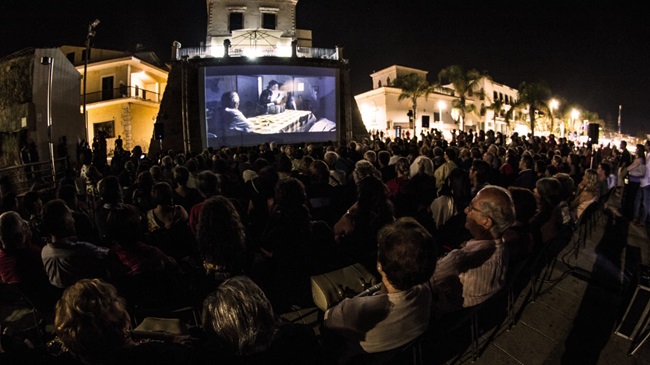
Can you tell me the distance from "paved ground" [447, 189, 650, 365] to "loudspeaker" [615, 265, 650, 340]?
0.06 meters

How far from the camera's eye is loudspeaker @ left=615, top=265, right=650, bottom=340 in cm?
284

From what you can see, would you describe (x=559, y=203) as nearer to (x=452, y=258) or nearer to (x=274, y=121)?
(x=452, y=258)

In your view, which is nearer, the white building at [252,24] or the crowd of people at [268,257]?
the crowd of people at [268,257]

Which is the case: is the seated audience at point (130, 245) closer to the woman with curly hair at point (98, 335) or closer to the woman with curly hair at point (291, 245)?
the woman with curly hair at point (291, 245)

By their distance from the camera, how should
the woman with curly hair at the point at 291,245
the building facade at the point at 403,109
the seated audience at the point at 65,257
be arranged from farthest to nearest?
the building facade at the point at 403,109, the woman with curly hair at the point at 291,245, the seated audience at the point at 65,257

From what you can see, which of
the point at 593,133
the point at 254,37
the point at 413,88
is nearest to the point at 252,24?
the point at 254,37

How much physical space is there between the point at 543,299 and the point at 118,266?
4.26 m

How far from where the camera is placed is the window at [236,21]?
27.6 meters

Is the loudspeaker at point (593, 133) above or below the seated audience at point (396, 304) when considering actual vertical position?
above

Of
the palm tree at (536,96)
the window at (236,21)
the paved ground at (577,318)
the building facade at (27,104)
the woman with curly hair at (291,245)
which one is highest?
the window at (236,21)

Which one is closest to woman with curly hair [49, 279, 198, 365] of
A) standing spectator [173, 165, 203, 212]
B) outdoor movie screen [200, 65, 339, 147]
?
standing spectator [173, 165, 203, 212]

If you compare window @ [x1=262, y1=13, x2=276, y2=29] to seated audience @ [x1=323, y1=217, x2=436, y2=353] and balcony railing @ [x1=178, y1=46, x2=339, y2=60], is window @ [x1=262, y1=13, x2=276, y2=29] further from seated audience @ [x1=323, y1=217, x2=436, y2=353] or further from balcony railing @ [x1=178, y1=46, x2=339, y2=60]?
seated audience @ [x1=323, y1=217, x2=436, y2=353]

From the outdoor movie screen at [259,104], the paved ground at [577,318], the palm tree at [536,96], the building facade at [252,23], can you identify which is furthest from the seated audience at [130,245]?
the palm tree at [536,96]

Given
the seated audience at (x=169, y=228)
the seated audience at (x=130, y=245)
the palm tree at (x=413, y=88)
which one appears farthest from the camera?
the palm tree at (x=413, y=88)
